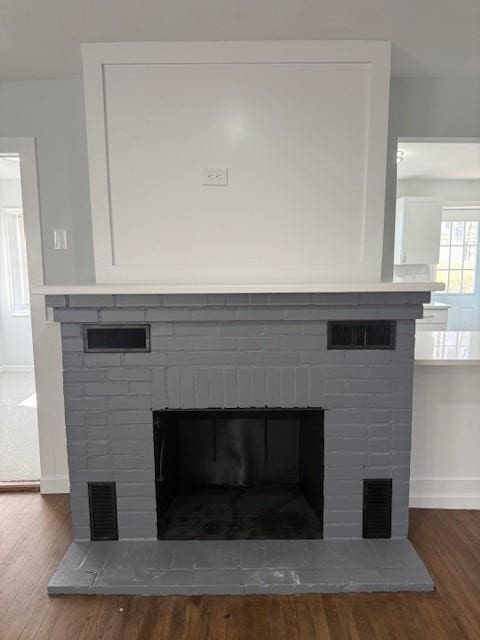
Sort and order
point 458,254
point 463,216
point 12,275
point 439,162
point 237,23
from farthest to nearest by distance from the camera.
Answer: point 458,254
point 463,216
point 12,275
point 439,162
point 237,23

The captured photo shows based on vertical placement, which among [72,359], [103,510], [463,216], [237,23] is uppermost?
[237,23]

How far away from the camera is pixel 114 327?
2.17 m

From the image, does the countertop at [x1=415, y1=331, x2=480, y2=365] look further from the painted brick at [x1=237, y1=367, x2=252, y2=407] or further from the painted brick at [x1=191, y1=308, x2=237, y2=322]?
the painted brick at [x1=191, y1=308, x2=237, y2=322]

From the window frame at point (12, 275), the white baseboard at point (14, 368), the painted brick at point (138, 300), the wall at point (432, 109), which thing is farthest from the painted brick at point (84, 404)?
the white baseboard at point (14, 368)

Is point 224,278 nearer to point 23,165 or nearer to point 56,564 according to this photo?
point 23,165

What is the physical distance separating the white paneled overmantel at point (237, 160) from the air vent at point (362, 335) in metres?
0.22

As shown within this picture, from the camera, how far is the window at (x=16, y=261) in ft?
19.1

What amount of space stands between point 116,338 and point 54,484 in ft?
4.23

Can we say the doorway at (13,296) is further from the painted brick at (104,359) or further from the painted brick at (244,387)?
the painted brick at (244,387)

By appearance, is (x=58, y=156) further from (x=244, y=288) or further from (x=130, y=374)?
(x=244, y=288)

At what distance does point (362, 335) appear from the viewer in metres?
2.19

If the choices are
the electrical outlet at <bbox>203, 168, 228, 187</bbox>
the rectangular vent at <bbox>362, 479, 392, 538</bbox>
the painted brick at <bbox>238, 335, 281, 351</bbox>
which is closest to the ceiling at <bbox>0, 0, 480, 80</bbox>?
the electrical outlet at <bbox>203, 168, 228, 187</bbox>

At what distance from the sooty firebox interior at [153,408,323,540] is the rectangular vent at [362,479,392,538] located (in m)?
0.22

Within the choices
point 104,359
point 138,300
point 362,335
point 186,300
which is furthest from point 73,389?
point 362,335
